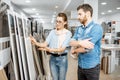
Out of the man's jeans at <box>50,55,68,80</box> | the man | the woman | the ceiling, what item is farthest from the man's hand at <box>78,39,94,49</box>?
the ceiling

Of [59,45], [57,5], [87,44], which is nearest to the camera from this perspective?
[87,44]

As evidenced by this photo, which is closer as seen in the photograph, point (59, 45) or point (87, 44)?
point (87, 44)

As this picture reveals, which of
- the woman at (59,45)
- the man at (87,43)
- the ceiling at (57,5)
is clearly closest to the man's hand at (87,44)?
the man at (87,43)

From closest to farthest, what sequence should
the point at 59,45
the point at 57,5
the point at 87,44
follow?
the point at 87,44, the point at 59,45, the point at 57,5

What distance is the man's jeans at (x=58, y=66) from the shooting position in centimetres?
286

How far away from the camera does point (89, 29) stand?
2270 millimetres

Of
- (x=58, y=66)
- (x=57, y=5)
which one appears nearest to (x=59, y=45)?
(x=58, y=66)

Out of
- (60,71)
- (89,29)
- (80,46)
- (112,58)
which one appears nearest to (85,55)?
(80,46)

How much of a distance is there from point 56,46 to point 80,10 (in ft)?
2.54

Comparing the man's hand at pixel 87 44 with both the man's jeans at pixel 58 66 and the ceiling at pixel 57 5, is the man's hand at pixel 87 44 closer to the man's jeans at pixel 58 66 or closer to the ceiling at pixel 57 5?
the man's jeans at pixel 58 66

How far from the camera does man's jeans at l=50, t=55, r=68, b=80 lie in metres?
2.86

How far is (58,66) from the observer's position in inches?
114

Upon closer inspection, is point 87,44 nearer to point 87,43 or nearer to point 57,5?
point 87,43

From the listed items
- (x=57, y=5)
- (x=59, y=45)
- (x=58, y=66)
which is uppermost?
(x=57, y=5)
